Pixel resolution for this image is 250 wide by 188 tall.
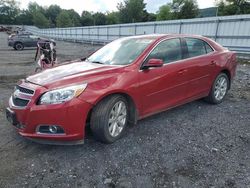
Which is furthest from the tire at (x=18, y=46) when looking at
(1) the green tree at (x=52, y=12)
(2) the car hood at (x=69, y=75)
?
(1) the green tree at (x=52, y=12)

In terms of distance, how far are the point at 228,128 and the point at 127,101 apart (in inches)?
75.4

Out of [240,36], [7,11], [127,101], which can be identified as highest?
→ [7,11]

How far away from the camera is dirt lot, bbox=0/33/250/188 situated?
277cm

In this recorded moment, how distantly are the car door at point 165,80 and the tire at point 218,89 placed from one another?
3.46 feet

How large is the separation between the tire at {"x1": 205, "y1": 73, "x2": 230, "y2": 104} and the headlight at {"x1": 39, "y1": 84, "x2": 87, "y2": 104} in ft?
10.9

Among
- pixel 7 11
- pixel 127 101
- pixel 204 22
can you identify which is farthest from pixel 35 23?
pixel 127 101

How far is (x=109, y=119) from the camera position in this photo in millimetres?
3428

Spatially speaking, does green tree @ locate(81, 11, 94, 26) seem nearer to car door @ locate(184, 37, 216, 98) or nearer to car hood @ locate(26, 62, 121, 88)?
car door @ locate(184, 37, 216, 98)

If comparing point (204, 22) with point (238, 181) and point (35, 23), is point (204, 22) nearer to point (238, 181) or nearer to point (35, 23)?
point (238, 181)

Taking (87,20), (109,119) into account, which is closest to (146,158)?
(109,119)

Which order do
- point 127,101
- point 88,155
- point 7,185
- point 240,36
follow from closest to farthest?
1. point 7,185
2. point 88,155
3. point 127,101
4. point 240,36

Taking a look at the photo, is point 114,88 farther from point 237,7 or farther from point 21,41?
point 237,7

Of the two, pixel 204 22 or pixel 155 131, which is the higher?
pixel 204 22

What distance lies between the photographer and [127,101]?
372cm
